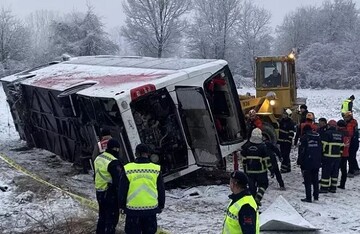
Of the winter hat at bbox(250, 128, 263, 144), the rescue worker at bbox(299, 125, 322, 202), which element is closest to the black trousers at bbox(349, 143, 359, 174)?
the rescue worker at bbox(299, 125, 322, 202)

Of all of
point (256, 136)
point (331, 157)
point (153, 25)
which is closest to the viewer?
point (256, 136)

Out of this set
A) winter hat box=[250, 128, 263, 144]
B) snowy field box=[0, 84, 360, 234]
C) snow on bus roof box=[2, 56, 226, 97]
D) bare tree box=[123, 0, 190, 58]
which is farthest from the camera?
bare tree box=[123, 0, 190, 58]

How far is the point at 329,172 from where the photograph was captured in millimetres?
8719

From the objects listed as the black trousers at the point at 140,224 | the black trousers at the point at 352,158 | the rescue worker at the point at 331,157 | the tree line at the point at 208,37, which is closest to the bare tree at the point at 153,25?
the tree line at the point at 208,37

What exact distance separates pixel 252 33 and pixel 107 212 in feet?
131

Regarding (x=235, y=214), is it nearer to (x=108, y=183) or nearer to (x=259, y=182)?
(x=108, y=183)

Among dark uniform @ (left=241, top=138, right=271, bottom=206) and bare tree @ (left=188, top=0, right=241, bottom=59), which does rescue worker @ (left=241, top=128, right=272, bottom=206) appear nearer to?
dark uniform @ (left=241, top=138, right=271, bottom=206)

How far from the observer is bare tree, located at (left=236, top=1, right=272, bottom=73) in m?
42.7

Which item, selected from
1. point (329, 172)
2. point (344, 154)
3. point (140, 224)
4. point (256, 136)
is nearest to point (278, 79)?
point (344, 154)

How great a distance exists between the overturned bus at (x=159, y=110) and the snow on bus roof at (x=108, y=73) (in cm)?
2

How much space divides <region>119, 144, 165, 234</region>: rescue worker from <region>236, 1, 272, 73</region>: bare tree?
122 ft

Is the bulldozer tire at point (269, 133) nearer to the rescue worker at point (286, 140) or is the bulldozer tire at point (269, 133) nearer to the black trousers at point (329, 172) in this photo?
the rescue worker at point (286, 140)

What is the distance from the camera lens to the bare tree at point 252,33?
42719 mm

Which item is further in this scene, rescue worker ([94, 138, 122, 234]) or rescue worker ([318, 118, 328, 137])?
rescue worker ([318, 118, 328, 137])
